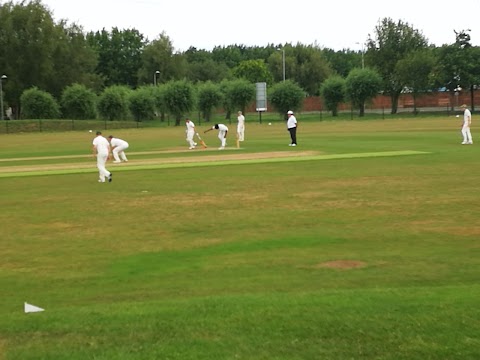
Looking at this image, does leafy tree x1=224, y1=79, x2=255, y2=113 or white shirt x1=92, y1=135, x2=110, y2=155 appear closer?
white shirt x1=92, y1=135, x2=110, y2=155

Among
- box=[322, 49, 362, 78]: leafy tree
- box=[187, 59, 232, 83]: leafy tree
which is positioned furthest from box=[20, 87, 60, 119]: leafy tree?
box=[322, 49, 362, 78]: leafy tree

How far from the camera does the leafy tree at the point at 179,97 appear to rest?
90.4m

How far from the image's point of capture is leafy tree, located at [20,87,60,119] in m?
86.9

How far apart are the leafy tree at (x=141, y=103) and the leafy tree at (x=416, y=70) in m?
33.6

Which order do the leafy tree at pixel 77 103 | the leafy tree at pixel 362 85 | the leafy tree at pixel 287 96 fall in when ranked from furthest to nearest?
the leafy tree at pixel 287 96
the leafy tree at pixel 362 85
the leafy tree at pixel 77 103

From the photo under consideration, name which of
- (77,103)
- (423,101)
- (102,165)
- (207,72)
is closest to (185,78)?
(77,103)

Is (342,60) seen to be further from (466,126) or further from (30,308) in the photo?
(30,308)

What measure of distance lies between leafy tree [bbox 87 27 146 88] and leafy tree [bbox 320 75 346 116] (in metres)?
50.1

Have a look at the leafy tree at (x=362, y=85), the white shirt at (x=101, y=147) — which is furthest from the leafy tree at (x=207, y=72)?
→ the white shirt at (x=101, y=147)

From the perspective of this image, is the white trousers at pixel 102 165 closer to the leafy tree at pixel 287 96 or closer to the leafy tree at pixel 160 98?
the leafy tree at pixel 160 98

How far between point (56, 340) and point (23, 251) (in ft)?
19.2

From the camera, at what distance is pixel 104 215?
1573cm

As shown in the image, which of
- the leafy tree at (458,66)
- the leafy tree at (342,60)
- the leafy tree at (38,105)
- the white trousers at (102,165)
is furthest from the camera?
the leafy tree at (342,60)

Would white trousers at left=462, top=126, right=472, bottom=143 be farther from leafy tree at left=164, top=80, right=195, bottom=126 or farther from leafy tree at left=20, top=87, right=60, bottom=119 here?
leafy tree at left=20, top=87, right=60, bottom=119
